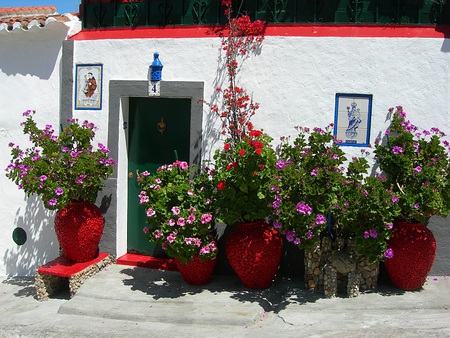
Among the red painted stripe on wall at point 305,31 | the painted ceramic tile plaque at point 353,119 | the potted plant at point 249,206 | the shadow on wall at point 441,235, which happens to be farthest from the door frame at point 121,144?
the shadow on wall at point 441,235

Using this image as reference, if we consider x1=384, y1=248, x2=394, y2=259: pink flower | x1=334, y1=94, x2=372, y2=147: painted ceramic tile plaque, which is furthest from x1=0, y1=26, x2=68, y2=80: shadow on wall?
x1=384, y1=248, x2=394, y2=259: pink flower

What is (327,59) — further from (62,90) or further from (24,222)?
(24,222)

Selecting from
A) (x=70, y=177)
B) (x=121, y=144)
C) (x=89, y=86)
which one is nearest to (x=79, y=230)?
(x=70, y=177)

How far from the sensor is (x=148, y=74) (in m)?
6.67

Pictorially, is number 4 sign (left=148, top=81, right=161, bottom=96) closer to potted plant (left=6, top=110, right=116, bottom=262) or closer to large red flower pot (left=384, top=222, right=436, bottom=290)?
potted plant (left=6, top=110, right=116, bottom=262)

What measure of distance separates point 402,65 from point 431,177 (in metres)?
1.44

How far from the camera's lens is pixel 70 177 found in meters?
6.23

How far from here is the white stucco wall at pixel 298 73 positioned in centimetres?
598

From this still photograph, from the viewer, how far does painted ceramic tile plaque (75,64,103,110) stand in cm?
690

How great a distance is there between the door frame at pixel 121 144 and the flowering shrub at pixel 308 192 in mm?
1490

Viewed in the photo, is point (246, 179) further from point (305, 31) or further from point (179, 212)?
point (305, 31)

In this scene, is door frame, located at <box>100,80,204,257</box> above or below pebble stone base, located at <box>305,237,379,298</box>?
above

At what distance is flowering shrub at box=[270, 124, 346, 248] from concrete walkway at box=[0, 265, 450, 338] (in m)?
0.78

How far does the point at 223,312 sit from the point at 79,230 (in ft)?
7.17
